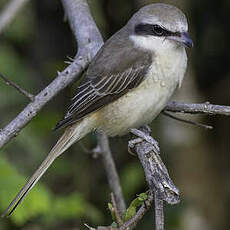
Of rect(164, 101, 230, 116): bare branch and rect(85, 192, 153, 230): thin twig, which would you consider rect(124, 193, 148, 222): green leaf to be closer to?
rect(85, 192, 153, 230): thin twig

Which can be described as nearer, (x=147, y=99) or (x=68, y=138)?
(x=147, y=99)

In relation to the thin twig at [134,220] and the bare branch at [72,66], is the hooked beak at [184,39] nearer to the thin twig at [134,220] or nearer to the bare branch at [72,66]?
the bare branch at [72,66]

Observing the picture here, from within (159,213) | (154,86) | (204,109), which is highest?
(154,86)

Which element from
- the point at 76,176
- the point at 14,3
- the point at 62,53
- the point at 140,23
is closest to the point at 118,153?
the point at 76,176

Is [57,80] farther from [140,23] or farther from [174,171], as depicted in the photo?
[174,171]

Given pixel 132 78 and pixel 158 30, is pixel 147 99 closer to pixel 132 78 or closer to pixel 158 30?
pixel 132 78

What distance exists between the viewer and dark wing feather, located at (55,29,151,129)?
3.46 metres

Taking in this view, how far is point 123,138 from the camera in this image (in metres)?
4.84

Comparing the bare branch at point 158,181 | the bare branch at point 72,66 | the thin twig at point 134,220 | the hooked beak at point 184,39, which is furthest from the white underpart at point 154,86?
the thin twig at point 134,220

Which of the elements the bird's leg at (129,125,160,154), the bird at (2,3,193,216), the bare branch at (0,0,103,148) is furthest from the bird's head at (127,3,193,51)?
the bird's leg at (129,125,160,154)

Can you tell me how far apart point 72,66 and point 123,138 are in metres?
1.64

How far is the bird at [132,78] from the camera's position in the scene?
11.0 feet

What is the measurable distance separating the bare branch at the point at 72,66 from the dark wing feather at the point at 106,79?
95mm

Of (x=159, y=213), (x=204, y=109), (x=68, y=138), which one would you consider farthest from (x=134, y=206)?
(x=68, y=138)
